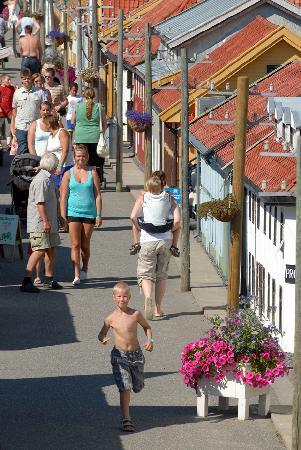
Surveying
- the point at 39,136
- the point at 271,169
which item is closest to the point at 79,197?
the point at 271,169

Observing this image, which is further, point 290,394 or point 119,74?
point 119,74

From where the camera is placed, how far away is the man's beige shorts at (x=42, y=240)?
20.0m

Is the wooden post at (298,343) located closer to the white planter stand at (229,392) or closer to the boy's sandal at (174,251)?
the white planter stand at (229,392)

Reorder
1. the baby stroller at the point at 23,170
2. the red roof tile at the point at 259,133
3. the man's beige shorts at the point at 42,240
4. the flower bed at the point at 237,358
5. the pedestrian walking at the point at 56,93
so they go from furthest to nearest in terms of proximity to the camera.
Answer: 1. the pedestrian walking at the point at 56,93
2. the baby stroller at the point at 23,170
3. the man's beige shorts at the point at 42,240
4. the red roof tile at the point at 259,133
5. the flower bed at the point at 237,358

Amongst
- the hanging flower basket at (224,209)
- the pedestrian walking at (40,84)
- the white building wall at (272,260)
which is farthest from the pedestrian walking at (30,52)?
the hanging flower basket at (224,209)

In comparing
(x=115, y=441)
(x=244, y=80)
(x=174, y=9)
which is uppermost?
(x=174, y=9)

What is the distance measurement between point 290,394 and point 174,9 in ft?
76.5

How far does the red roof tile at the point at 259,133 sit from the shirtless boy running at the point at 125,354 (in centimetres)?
356

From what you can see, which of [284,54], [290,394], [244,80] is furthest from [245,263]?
[284,54]

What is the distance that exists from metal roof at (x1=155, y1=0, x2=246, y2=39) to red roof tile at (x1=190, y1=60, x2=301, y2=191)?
719 centimetres

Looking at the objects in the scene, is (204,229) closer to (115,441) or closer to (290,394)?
(290,394)

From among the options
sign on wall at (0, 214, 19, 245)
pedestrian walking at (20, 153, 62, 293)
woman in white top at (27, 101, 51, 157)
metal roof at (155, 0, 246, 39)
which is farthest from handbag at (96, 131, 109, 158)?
pedestrian walking at (20, 153, 62, 293)

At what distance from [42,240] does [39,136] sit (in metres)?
4.16

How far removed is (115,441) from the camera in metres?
13.9
